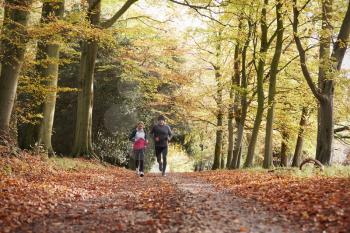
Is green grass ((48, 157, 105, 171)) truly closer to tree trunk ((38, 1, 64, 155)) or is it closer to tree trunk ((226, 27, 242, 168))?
tree trunk ((38, 1, 64, 155))

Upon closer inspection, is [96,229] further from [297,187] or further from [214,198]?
[297,187]

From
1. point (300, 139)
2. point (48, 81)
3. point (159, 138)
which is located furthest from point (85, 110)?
point (300, 139)

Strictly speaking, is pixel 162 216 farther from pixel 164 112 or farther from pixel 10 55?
pixel 164 112

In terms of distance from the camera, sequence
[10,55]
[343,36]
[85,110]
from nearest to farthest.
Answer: [10,55] → [343,36] → [85,110]

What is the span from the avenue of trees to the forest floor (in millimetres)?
5643

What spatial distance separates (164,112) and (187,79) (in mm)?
2611

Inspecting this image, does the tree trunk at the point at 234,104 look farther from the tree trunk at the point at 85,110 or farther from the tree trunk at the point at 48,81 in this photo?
the tree trunk at the point at 48,81

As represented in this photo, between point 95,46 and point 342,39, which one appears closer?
point 342,39

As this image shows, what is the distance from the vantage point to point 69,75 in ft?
84.0

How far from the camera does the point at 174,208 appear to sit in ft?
23.4

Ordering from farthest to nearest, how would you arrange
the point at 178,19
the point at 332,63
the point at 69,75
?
1. the point at 69,75
2. the point at 178,19
3. the point at 332,63

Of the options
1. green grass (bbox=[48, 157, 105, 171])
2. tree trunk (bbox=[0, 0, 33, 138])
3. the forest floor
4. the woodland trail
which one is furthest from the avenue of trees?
the woodland trail

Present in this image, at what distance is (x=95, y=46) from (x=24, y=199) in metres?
12.9

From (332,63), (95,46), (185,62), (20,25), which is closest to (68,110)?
(95,46)
